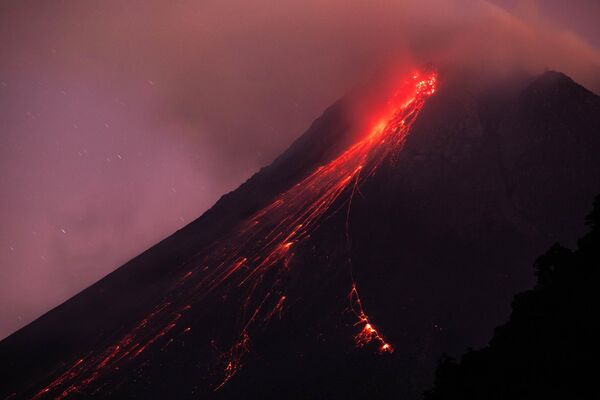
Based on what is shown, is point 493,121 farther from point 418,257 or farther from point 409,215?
point 418,257

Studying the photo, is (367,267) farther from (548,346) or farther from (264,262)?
(548,346)

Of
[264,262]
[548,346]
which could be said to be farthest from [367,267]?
[548,346]

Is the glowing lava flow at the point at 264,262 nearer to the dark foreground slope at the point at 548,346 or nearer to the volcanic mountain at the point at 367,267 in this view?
the volcanic mountain at the point at 367,267

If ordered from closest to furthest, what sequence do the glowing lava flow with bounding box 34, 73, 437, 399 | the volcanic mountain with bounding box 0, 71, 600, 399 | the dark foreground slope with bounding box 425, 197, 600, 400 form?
the dark foreground slope with bounding box 425, 197, 600, 400 → the volcanic mountain with bounding box 0, 71, 600, 399 → the glowing lava flow with bounding box 34, 73, 437, 399

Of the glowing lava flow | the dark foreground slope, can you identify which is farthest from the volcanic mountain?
the dark foreground slope

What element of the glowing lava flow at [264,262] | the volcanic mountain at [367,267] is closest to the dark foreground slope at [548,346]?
the volcanic mountain at [367,267]

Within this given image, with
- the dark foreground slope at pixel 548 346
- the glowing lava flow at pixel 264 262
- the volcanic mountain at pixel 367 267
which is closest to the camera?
the dark foreground slope at pixel 548 346

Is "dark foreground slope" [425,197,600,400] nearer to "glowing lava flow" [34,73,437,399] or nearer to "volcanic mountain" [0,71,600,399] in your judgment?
"volcanic mountain" [0,71,600,399]
